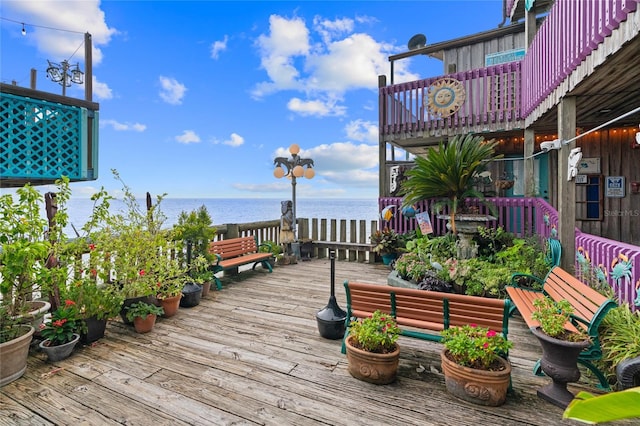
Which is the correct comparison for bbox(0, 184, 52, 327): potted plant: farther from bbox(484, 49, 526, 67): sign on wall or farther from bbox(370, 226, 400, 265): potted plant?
bbox(484, 49, 526, 67): sign on wall

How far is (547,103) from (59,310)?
6.90 m

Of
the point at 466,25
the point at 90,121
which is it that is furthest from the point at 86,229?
the point at 466,25

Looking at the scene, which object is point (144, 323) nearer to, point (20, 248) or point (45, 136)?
point (20, 248)

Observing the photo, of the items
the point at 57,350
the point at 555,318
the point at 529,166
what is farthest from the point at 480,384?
the point at 529,166

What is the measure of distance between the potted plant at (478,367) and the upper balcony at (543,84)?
8.58 feet

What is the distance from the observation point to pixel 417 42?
9164mm

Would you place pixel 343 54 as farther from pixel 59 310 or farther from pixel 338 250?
pixel 59 310

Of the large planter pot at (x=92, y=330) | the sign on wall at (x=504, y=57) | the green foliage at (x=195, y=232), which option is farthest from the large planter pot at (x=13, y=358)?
the sign on wall at (x=504, y=57)

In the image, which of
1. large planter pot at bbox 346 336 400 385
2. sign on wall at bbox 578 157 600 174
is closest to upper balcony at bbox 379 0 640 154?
sign on wall at bbox 578 157 600 174

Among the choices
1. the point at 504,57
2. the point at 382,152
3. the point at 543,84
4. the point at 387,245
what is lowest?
the point at 387,245

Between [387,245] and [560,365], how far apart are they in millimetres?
4612

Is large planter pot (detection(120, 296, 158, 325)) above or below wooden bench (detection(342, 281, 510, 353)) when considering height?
below

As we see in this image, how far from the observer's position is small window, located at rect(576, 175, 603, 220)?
679cm

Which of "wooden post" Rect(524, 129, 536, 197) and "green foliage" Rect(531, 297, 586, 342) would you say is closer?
"green foliage" Rect(531, 297, 586, 342)
